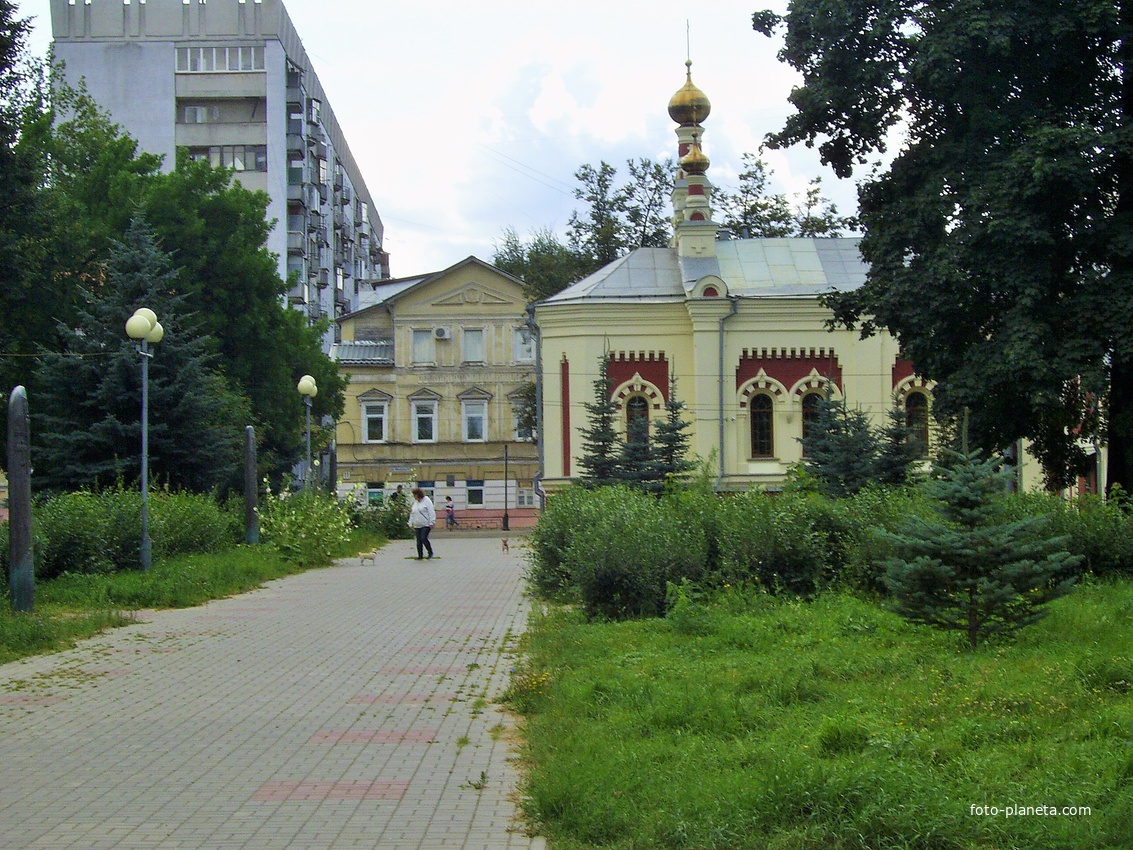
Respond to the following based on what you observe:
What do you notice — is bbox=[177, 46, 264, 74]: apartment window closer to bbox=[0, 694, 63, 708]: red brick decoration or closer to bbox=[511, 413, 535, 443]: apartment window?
bbox=[511, 413, 535, 443]: apartment window

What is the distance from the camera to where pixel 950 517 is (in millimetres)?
9945

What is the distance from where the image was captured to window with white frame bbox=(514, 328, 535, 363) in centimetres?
5906

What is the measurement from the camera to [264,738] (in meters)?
8.05

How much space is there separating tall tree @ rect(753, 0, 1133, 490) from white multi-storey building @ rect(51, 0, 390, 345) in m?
38.3

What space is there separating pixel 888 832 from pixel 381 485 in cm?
5386

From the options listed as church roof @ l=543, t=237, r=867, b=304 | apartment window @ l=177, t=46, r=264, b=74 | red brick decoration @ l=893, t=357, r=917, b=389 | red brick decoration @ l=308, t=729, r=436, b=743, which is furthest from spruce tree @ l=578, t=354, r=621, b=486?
apartment window @ l=177, t=46, r=264, b=74

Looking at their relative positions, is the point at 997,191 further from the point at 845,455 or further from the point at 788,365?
the point at 788,365

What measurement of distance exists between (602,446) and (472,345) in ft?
98.0

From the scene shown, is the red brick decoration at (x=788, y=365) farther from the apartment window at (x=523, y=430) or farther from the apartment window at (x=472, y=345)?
the apartment window at (x=472, y=345)

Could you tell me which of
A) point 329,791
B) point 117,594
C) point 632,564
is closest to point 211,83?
point 117,594

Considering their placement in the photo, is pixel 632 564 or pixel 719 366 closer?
pixel 632 564

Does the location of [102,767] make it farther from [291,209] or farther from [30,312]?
[291,209]

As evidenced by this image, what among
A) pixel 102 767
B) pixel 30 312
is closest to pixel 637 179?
pixel 30 312

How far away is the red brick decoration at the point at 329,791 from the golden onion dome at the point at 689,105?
4054 centimetres
